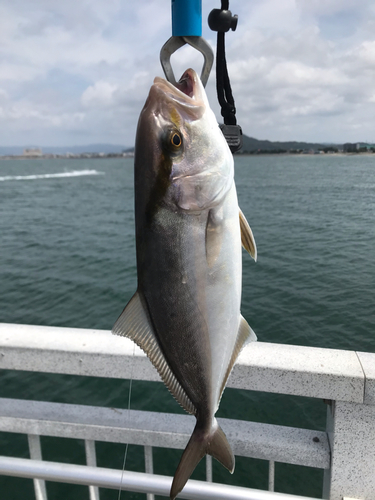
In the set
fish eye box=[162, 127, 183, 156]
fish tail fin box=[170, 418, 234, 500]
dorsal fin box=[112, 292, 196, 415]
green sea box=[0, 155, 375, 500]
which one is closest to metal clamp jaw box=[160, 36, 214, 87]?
fish eye box=[162, 127, 183, 156]

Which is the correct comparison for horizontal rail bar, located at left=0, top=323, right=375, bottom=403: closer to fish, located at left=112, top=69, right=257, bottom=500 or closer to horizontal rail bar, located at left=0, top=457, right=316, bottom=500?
horizontal rail bar, located at left=0, top=457, right=316, bottom=500

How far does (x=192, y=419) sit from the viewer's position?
8.91ft

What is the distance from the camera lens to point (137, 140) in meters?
1.47

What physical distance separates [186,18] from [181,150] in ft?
Result: 1.54

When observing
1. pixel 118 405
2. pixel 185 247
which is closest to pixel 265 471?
pixel 118 405

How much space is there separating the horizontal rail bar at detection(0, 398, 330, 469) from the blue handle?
233cm

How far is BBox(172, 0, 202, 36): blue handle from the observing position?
139 cm

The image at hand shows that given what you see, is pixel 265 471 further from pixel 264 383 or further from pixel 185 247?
pixel 185 247

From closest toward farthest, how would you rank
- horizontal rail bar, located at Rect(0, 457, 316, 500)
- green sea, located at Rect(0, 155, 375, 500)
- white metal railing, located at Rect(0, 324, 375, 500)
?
horizontal rail bar, located at Rect(0, 457, 316, 500) < white metal railing, located at Rect(0, 324, 375, 500) < green sea, located at Rect(0, 155, 375, 500)

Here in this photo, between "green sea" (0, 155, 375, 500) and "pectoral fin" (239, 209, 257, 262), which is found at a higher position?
"pectoral fin" (239, 209, 257, 262)

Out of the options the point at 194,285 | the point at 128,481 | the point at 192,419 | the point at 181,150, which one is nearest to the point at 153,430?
the point at 192,419

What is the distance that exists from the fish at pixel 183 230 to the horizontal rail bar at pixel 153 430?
3.68ft

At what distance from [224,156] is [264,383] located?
160 cm

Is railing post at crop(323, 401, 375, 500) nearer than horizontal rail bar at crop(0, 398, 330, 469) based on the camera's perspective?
Yes
